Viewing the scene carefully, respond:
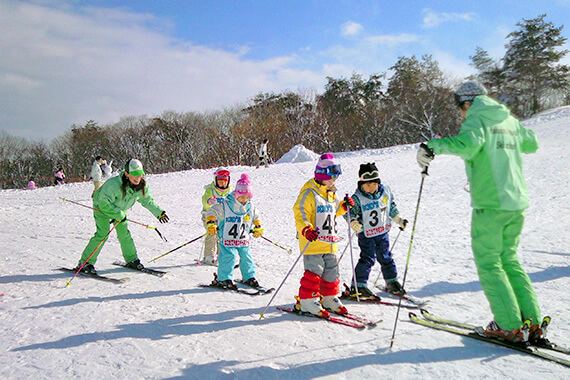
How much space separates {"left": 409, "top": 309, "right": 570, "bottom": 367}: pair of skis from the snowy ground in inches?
2.2

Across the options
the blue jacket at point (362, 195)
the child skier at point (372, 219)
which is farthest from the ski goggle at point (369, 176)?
the blue jacket at point (362, 195)

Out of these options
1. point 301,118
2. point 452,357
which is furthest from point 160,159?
point 452,357

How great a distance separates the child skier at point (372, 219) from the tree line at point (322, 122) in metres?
28.6

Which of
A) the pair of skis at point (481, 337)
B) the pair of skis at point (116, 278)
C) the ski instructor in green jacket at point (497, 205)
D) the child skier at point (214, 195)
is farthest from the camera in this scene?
the child skier at point (214, 195)

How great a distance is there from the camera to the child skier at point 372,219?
4.88 meters

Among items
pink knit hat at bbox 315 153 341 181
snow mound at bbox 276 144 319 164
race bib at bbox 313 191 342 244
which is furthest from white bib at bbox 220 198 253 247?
snow mound at bbox 276 144 319 164

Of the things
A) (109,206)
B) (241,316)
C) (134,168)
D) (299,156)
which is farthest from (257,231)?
(299,156)

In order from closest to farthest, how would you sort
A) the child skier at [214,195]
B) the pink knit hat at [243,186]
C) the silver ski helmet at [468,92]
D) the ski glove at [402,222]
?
the silver ski helmet at [468,92] < the ski glove at [402,222] < the pink knit hat at [243,186] < the child skier at [214,195]

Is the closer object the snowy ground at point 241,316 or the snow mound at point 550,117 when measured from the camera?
the snowy ground at point 241,316

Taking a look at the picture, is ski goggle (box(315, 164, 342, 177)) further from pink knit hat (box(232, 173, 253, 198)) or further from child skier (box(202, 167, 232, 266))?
child skier (box(202, 167, 232, 266))

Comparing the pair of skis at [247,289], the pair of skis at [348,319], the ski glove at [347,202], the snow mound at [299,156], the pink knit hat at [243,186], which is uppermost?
the snow mound at [299,156]

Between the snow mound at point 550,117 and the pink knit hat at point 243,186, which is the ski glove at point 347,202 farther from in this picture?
the snow mound at point 550,117

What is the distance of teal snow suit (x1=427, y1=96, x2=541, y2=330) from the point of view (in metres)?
3.08

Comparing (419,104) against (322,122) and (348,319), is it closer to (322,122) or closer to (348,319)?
(322,122)
